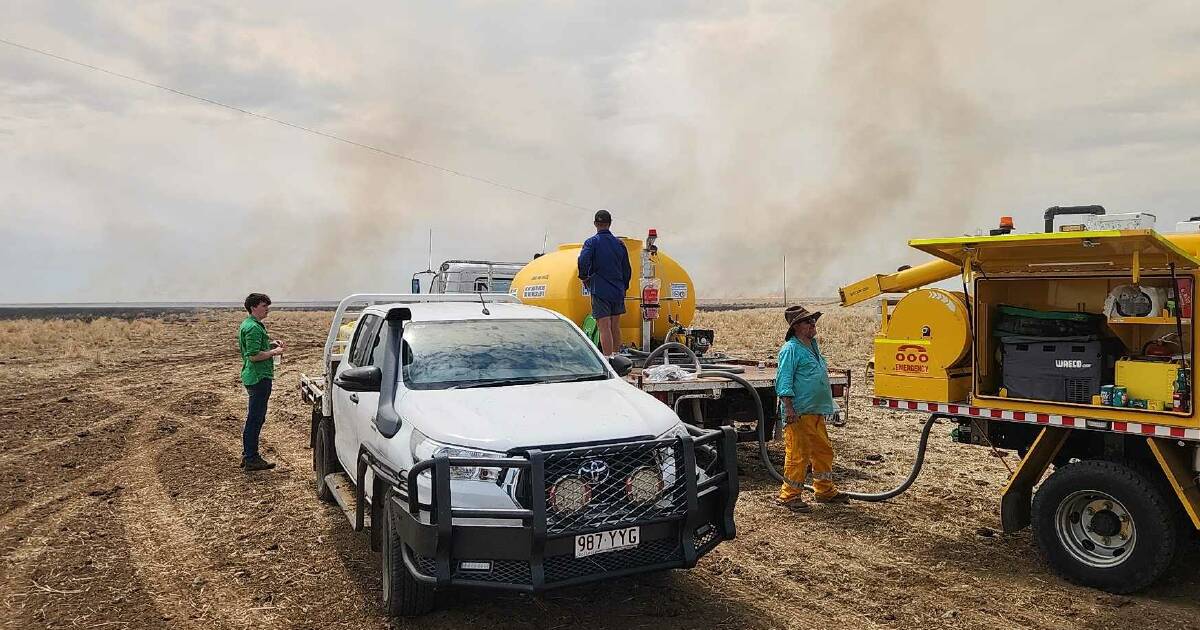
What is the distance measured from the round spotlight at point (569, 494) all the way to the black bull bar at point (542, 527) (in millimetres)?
31

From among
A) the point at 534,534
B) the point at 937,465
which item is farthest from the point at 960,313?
the point at 534,534

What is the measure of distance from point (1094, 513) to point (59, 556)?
7239 mm

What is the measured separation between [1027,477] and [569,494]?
3658mm

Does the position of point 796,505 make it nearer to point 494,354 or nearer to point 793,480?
point 793,480

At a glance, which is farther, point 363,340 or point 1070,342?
point 363,340

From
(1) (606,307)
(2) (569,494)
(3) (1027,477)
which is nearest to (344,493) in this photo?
(2) (569,494)

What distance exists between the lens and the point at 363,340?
21.9 ft

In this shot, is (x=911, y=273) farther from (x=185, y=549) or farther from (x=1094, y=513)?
(x=185, y=549)

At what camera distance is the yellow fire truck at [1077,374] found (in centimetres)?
521

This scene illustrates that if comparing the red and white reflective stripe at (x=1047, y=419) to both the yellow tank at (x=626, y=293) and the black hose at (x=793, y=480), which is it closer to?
the black hose at (x=793, y=480)

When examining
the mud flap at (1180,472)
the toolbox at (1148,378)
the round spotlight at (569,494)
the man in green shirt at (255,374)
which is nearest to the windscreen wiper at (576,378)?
the round spotlight at (569,494)

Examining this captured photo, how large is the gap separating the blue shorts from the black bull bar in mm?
5438

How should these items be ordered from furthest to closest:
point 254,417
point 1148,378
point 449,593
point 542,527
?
point 254,417 < point 1148,378 < point 449,593 < point 542,527

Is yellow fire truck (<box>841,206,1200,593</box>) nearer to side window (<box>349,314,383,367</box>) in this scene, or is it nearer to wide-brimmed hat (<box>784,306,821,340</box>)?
wide-brimmed hat (<box>784,306,821,340</box>)
